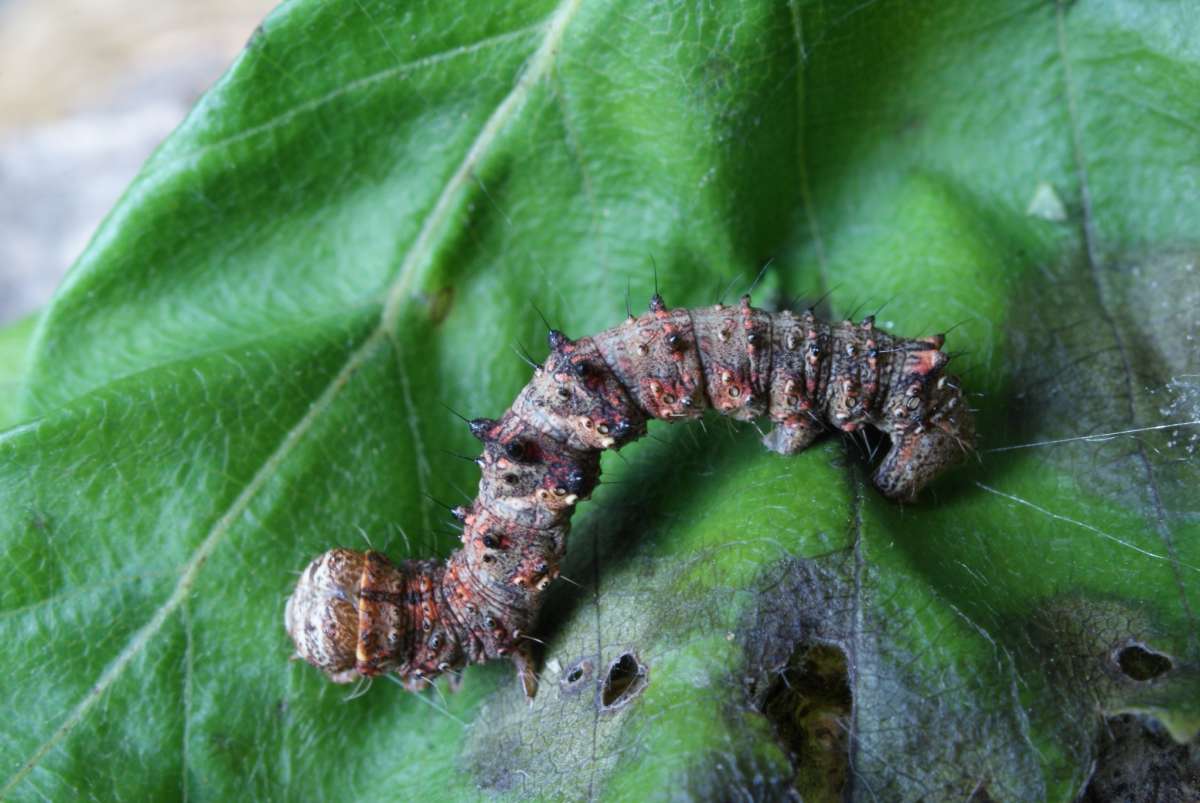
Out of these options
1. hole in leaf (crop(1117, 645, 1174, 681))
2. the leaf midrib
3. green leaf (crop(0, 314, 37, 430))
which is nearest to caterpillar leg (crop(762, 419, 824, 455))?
hole in leaf (crop(1117, 645, 1174, 681))

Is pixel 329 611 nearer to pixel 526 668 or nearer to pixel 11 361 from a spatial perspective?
pixel 526 668

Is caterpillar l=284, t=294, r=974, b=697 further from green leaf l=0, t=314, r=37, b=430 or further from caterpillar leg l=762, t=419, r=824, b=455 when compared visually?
green leaf l=0, t=314, r=37, b=430

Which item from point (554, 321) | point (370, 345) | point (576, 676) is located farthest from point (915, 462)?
point (370, 345)

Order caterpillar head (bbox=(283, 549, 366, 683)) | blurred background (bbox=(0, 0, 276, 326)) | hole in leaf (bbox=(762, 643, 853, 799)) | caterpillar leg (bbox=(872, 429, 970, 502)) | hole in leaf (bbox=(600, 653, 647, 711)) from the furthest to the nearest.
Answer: blurred background (bbox=(0, 0, 276, 326))
caterpillar head (bbox=(283, 549, 366, 683))
caterpillar leg (bbox=(872, 429, 970, 502))
hole in leaf (bbox=(600, 653, 647, 711))
hole in leaf (bbox=(762, 643, 853, 799))

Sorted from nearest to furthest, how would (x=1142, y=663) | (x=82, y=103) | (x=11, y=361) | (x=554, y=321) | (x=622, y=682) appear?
(x=1142, y=663)
(x=622, y=682)
(x=554, y=321)
(x=11, y=361)
(x=82, y=103)

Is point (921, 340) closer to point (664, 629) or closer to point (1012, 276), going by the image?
point (1012, 276)

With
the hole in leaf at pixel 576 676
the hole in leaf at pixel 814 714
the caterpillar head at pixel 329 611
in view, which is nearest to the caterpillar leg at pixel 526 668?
the hole in leaf at pixel 576 676

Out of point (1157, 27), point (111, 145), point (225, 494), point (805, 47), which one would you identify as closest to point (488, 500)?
point (225, 494)
